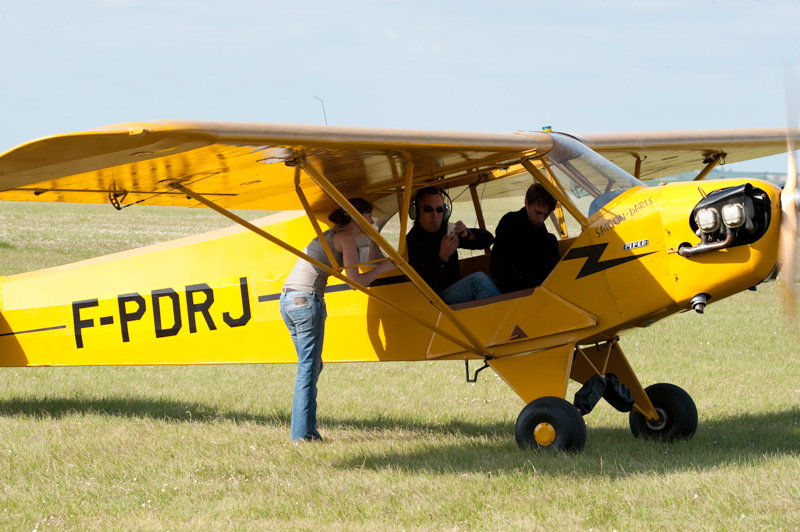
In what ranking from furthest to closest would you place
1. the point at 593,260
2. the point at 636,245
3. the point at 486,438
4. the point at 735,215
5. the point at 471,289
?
the point at 486,438 < the point at 471,289 < the point at 593,260 < the point at 636,245 < the point at 735,215

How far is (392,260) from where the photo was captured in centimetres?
657

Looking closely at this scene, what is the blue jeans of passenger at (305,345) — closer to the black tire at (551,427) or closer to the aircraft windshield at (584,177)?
the black tire at (551,427)

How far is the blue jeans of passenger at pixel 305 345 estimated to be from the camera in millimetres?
7121

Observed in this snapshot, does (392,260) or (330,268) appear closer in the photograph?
(392,260)

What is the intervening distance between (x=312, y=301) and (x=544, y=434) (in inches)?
83.4

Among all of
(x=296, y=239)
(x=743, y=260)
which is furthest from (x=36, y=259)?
(x=743, y=260)

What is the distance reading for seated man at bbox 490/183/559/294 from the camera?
23.4ft

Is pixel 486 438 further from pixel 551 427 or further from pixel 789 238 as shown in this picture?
pixel 789 238

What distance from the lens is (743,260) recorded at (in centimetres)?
611

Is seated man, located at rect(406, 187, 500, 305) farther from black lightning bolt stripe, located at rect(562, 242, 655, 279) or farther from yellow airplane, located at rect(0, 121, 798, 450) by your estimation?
black lightning bolt stripe, located at rect(562, 242, 655, 279)

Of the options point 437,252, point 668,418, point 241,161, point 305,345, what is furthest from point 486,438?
point 241,161

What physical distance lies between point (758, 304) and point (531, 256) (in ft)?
39.6

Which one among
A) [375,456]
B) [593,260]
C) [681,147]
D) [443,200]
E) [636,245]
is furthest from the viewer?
[681,147]

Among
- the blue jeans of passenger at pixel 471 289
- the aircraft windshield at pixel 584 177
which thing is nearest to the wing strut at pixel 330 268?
the blue jeans of passenger at pixel 471 289
